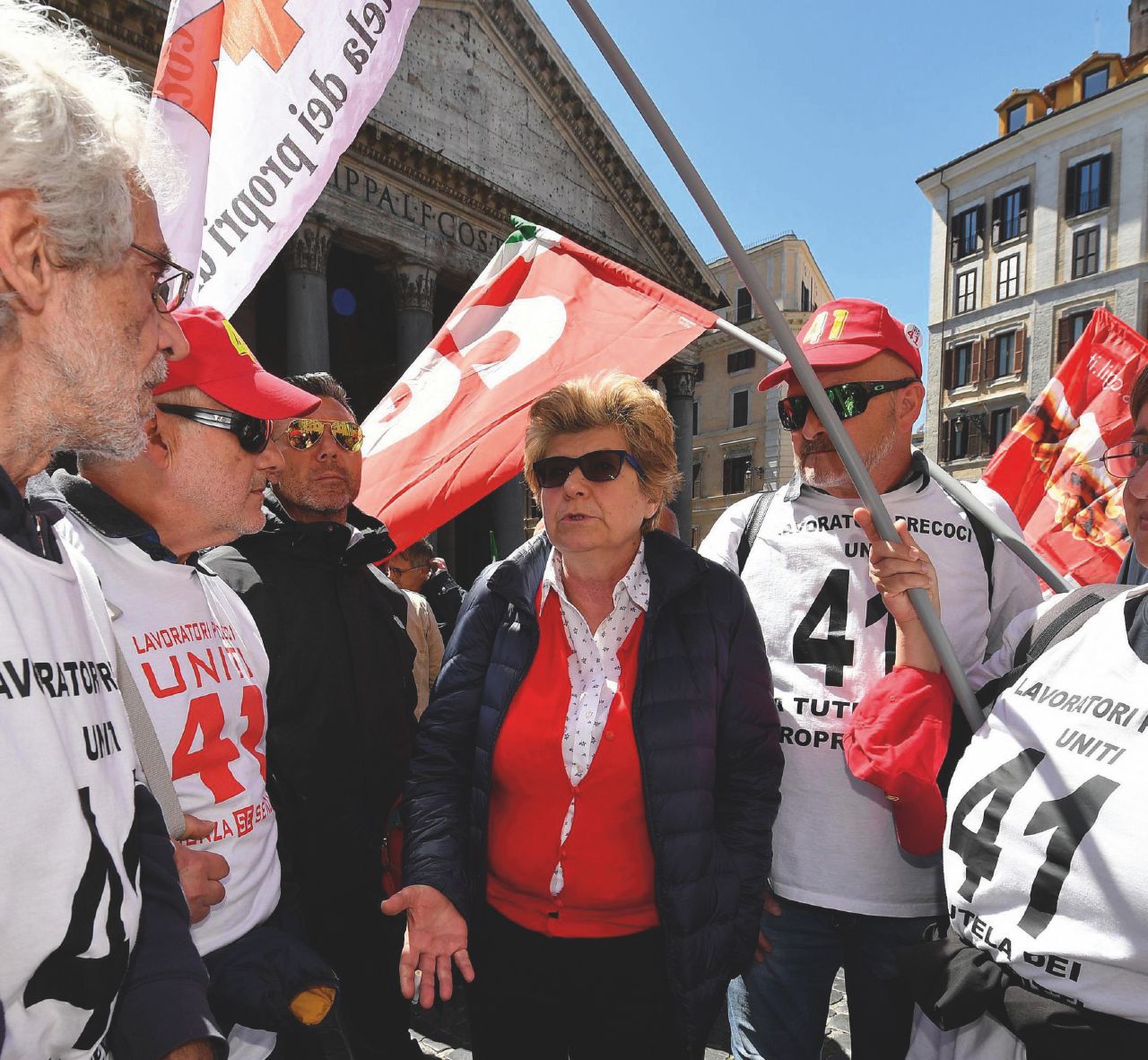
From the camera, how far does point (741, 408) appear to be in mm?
40656

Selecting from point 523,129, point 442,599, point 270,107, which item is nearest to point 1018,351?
point 523,129

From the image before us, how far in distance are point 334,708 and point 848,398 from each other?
1670 mm

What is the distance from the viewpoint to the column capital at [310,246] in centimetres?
1345

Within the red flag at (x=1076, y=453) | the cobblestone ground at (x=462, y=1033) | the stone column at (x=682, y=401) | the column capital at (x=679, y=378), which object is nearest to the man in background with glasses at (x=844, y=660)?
the cobblestone ground at (x=462, y=1033)

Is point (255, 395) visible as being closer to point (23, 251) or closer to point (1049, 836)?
point (23, 251)

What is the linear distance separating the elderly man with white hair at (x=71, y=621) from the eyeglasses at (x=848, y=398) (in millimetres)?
1482

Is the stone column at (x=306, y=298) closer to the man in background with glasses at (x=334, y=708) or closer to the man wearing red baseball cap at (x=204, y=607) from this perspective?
the man in background with glasses at (x=334, y=708)

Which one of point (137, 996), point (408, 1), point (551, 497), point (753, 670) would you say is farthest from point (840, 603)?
point (408, 1)

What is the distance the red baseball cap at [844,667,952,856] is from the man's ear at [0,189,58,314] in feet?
5.53

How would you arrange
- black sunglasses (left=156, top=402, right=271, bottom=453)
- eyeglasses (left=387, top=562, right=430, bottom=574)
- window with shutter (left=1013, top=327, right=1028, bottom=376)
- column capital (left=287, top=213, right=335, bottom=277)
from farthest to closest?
1. window with shutter (left=1013, top=327, right=1028, bottom=376)
2. column capital (left=287, top=213, right=335, bottom=277)
3. eyeglasses (left=387, top=562, right=430, bottom=574)
4. black sunglasses (left=156, top=402, right=271, bottom=453)

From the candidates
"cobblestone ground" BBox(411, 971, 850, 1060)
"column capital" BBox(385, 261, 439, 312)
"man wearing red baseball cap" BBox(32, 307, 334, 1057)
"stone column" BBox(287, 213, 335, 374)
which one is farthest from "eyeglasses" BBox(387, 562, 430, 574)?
"column capital" BBox(385, 261, 439, 312)

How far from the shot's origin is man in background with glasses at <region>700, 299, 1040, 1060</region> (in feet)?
6.10

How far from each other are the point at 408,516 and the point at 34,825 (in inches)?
71.5

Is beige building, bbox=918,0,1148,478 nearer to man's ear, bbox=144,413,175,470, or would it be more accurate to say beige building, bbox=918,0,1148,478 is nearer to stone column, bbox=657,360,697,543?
stone column, bbox=657,360,697,543
